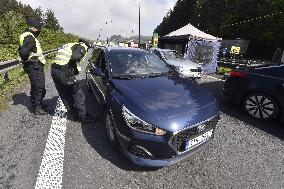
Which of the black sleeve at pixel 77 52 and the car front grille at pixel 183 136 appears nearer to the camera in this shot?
the car front grille at pixel 183 136

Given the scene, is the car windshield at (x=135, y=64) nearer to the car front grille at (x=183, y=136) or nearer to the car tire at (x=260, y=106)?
the car front grille at (x=183, y=136)

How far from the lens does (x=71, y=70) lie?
16.0ft

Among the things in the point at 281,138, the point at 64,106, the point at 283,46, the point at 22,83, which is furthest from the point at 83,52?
the point at 283,46

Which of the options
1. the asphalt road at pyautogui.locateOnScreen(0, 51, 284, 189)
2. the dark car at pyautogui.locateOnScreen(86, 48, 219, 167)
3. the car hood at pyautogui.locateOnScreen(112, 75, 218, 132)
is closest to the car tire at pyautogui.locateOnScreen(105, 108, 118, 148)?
the dark car at pyautogui.locateOnScreen(86, 48, 219, 167)

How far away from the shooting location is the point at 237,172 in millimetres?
3516

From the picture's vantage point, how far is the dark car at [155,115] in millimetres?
3221

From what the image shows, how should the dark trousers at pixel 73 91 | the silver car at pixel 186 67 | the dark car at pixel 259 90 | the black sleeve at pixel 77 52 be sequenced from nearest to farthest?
the black sleeve at pixel 77 52 → the dark trousers at pixel 73 91 → the dark car at pixel 259 90 → the silver car at pixel 186 67

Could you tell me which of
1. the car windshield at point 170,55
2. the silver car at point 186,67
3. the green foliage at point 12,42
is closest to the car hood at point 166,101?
the green foliage at point 12,42

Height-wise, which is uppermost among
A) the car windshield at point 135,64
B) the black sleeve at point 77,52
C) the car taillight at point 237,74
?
the black sleeve at point 77,52

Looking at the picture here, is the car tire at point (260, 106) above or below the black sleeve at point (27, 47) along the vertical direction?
below

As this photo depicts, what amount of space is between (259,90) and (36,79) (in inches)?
188

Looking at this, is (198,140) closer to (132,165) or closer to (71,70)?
(132,165)

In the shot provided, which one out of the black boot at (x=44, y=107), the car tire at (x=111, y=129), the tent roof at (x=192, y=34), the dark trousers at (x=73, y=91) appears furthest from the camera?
the tent roof at (x=192, y=34)

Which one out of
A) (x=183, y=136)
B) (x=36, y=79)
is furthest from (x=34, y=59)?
(x=183, y=136)
